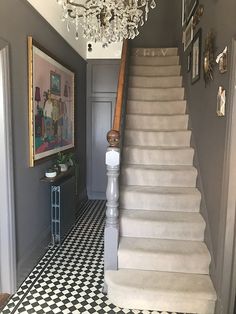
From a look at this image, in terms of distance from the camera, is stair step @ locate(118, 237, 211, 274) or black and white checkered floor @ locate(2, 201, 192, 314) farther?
stair step @ locate(118, 237, 211, 274)

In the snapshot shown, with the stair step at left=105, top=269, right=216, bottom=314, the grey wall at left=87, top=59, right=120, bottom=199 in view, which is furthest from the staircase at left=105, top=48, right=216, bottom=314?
the grey wall at left=87, top=59, right=120, bottom=199

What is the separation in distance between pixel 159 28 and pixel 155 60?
1.35 metres

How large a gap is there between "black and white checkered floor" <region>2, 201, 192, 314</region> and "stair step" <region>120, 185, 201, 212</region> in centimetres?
75

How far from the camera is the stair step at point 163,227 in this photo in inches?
106

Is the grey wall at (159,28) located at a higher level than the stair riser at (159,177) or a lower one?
higher

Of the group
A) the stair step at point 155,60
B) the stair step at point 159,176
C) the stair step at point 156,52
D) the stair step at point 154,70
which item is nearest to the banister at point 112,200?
the stair step at point 159,176

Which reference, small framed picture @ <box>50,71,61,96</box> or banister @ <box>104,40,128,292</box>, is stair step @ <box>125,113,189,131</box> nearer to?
small framed picture @ <box>50,71,61,96</box>

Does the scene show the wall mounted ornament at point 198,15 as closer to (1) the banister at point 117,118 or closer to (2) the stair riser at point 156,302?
(1) the banister at point 117,118

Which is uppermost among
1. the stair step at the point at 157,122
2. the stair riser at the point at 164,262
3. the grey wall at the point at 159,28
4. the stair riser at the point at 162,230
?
the grey wall at the point at 159,28

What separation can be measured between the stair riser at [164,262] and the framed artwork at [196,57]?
6.13 ft

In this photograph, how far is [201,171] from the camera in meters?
2.96

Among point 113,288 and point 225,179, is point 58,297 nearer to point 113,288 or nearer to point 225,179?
point 113,288

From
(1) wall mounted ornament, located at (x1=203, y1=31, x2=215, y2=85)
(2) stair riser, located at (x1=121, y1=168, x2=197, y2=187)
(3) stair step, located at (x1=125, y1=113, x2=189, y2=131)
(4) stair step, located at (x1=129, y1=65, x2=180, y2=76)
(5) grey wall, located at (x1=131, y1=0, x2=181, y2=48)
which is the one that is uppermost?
(5) grey wall, located at (x1=131, y1=0, x2=181, y2=48)

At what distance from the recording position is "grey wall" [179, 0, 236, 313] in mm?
2084
